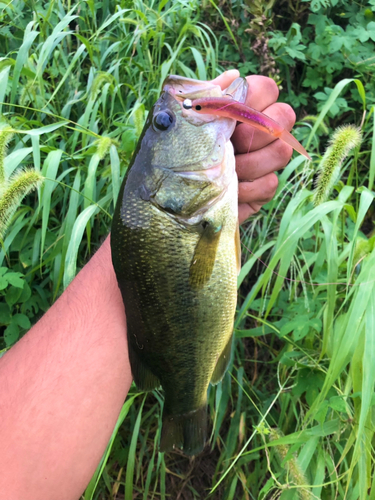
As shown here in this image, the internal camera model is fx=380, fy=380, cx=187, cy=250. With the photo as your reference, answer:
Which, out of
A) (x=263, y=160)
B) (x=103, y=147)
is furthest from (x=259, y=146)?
(x=103, y=147)

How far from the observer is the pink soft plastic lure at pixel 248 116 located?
114cm

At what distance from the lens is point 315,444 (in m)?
1.50

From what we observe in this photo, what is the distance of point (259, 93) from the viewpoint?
148 cm

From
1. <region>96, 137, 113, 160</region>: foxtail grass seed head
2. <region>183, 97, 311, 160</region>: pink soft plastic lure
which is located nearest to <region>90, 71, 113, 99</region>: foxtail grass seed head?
<region>96, 137, 113, 160</region>: foxtail grass seed head

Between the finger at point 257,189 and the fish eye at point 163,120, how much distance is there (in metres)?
0.44

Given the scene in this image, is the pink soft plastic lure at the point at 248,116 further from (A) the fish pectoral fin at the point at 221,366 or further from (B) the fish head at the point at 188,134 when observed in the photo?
(A) the fish pectoral fin at the point at 221,366

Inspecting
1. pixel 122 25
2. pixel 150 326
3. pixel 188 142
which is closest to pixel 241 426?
pixel 150 326

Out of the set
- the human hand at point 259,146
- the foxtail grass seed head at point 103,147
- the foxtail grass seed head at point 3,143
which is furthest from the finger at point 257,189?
the foxtail grass seed head at point 3,143

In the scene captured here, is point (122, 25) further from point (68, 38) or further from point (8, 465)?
point (8, 465)

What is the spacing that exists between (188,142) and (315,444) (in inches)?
49.5

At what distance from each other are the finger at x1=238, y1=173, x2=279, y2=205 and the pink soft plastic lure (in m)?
0.46

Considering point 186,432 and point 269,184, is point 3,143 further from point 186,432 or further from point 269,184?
point 186,432

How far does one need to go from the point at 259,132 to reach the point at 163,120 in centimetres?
41

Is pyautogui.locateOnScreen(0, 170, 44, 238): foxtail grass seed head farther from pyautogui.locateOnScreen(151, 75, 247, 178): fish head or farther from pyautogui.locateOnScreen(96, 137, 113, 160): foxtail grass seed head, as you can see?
pyautogui.locateOnScreen(151, 75, 247, 178): fish head
